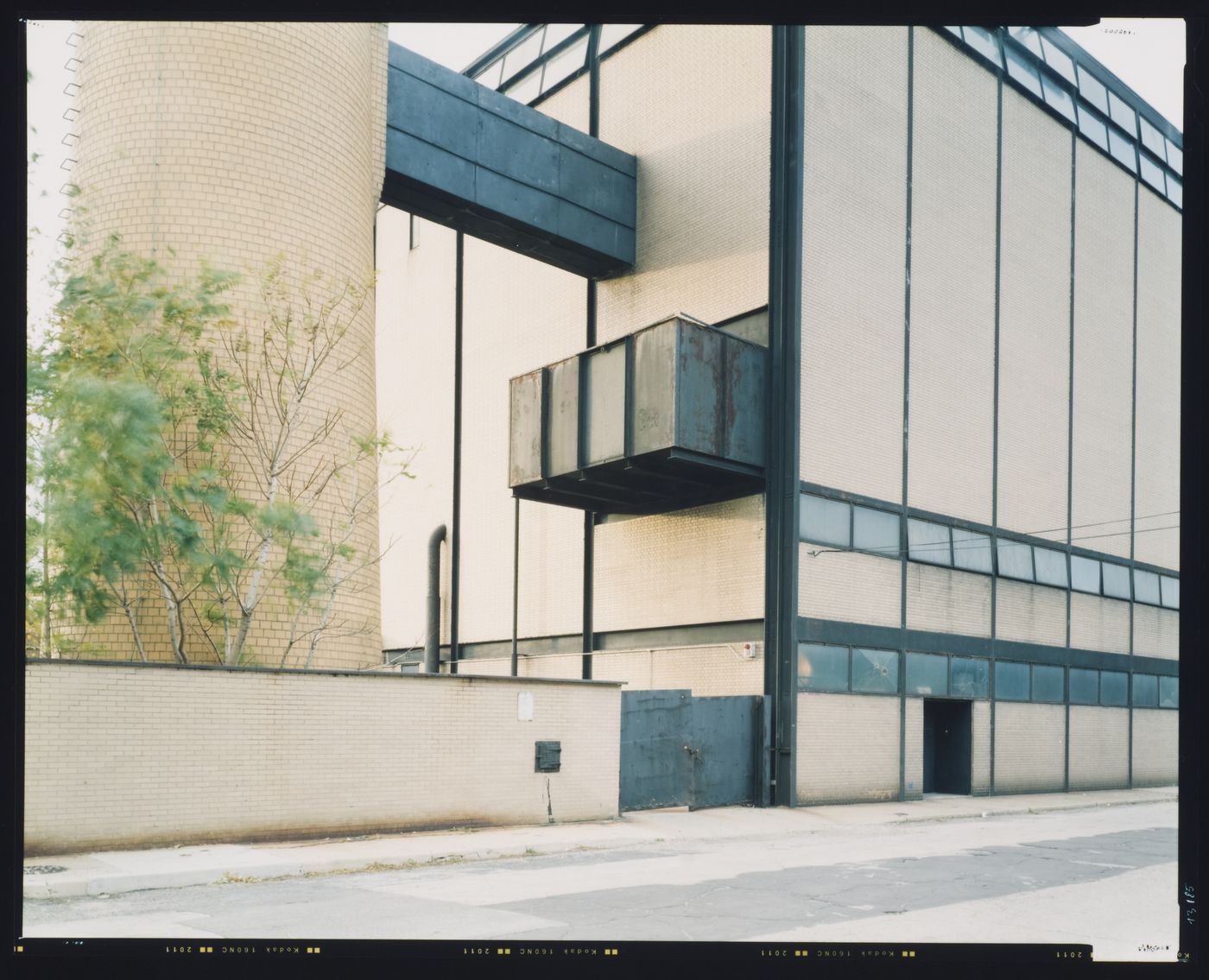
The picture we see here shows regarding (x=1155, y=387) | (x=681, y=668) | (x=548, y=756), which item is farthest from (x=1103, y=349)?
(x=548, y=756)

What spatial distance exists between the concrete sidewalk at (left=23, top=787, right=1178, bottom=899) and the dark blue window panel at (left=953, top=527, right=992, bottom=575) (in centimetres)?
534

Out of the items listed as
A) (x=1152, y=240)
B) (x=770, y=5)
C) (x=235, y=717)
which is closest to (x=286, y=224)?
(x=235, y=717)

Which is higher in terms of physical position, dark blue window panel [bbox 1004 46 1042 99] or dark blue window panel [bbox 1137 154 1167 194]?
dark blue window panel [bbox 1004 46 1042 99]

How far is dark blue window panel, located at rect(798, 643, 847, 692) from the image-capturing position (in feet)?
68.3

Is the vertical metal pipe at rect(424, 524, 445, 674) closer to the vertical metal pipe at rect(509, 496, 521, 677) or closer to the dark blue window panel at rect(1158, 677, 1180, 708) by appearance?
the vertical metal pipe at rect(509, 496, 521, 677)

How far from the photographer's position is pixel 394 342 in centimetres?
3275

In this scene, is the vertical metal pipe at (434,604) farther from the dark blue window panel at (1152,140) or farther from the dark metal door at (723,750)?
the dark blue window panel at (1152,140)

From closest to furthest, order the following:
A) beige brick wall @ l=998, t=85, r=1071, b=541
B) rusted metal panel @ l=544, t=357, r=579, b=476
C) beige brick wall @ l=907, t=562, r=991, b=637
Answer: rusted metal panel @ l=544, t=357, r=579, b=476
beige brick wall @ l=907, t=562, r=991, b=637
beige brick wall @ l=998, t=85, r=1071, b=541

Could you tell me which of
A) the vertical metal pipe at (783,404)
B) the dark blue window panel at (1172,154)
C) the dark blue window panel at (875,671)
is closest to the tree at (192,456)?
the vertical metal pipe at (783,404)

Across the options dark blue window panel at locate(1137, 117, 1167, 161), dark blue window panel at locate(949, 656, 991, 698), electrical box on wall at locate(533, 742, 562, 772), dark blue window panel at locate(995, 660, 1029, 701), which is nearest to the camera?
electrical box on wall at locate(533, 742, 562, 772)

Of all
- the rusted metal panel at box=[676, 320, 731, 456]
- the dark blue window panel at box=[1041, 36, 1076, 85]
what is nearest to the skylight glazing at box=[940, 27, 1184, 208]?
the dark blue window panel at box=[1041, 36, 1076, 85]

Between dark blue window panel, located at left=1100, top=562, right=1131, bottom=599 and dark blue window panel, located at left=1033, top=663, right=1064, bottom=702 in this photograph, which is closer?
dark blue window panel, located at left=1033, top=663, right=1064, bottom=702

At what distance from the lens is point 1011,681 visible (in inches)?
1014

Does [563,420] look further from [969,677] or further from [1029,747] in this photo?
[1029,747]
